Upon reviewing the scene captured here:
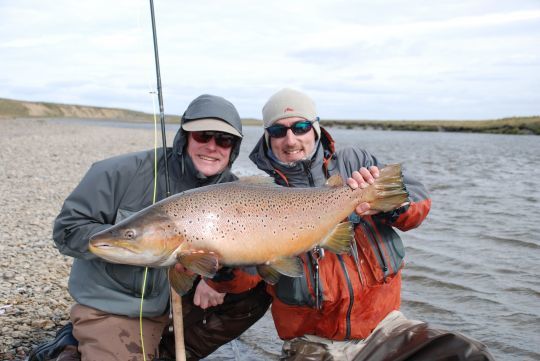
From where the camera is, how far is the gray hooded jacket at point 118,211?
4.09 meters

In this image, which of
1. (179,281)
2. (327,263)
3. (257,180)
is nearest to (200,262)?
(179,281)

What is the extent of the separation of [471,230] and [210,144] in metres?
7.82

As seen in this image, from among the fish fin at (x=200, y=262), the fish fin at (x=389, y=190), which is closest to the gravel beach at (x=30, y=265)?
the fish fin at (x=200, y=262)

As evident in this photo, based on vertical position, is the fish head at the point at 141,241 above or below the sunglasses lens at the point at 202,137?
below

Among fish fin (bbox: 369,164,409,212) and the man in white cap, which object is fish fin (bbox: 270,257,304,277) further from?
fish fin (bbox: 369,164,409,212)

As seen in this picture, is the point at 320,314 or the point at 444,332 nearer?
the point at 444,332

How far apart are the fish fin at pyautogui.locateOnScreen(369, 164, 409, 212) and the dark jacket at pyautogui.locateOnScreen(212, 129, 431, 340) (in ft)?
0.52

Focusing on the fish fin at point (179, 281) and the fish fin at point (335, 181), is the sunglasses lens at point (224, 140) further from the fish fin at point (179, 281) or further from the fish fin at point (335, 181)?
the fish fin at point (179, 281)

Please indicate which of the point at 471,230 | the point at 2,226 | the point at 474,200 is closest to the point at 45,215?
the point at 2,226

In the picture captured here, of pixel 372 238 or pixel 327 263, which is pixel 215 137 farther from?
pixel 372 238

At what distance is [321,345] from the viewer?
4230 mm

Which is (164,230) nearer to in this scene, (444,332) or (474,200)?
(444,332)

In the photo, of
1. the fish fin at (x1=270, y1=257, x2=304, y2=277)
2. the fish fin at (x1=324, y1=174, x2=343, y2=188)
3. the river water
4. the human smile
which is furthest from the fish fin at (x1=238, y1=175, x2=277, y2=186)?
the river water

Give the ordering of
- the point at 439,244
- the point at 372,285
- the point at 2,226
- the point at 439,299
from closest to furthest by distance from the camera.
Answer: the point at 372,285
the point at 439,299
the point at 2,226
the point at 439,244
